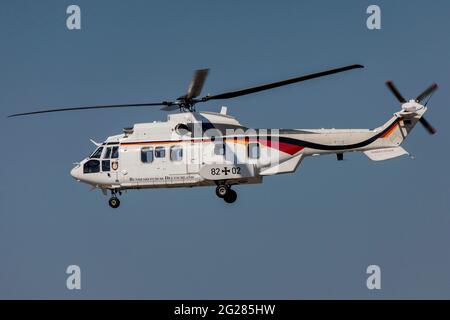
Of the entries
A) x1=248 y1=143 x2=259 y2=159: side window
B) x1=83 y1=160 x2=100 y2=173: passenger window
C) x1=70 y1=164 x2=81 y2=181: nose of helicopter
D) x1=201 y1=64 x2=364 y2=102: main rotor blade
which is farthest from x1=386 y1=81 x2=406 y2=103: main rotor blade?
x1=70 y1=164 x2=81 y2=181: nose of helicopter

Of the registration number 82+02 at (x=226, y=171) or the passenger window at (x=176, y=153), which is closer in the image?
the registration number 82+02 at (x=226, y=171)

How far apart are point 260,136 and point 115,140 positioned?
5395mm

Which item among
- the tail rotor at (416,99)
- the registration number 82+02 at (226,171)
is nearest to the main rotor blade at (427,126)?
the tail rotor at (416,99)

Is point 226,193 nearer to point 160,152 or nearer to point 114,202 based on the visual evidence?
point 160,152

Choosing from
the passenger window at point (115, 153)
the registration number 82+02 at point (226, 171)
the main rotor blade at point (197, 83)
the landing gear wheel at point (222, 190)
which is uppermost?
the main rotor blade at point (197, 83)

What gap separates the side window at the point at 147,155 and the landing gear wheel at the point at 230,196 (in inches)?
117

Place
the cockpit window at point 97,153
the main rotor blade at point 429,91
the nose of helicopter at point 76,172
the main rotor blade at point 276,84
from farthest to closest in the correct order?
the nose of helicopter at point 76,172, the cockpit window at point 97,153, the main rotor blade at point 429,91, the main rotor blade at point 276,84

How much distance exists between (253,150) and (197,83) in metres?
3.67

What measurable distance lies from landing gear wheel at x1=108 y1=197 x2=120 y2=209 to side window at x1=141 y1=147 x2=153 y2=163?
1790mm

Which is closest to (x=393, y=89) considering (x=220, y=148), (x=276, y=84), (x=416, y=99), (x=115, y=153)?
(x=416, y=99)

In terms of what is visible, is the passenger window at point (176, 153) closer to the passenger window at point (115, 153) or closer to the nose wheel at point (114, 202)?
the passenger window at point (115, 153)

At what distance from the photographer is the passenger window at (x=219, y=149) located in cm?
3322
